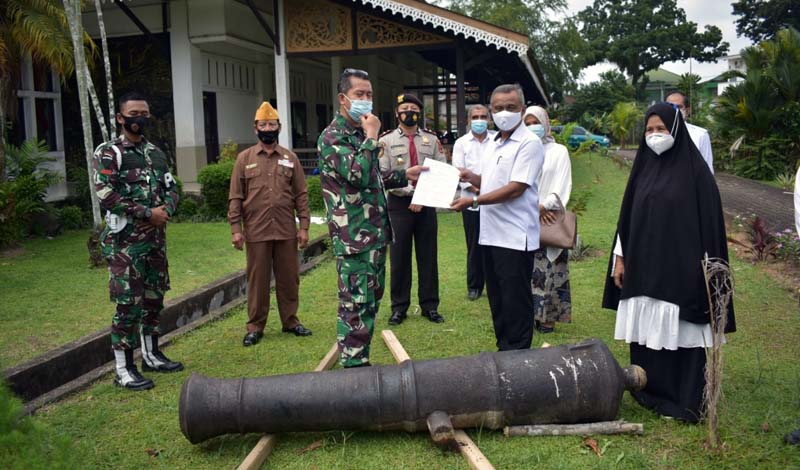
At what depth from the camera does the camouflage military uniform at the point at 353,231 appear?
4180mm

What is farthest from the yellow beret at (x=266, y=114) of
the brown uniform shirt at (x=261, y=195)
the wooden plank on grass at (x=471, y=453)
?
the wooden plank on grass at (x=471, y=453)

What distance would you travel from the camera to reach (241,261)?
882cm

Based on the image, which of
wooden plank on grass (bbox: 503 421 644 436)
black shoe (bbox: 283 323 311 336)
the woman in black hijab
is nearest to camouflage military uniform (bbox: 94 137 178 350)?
black shoe (bbox: 283 323 311 336)

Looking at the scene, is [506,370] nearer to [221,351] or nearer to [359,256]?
[359,256]

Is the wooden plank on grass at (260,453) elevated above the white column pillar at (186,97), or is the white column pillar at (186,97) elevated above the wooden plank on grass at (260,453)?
the white column pillar at (186,97)

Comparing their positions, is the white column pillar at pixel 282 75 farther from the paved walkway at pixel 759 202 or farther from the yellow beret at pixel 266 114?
the yellow beret at pixel 266 114

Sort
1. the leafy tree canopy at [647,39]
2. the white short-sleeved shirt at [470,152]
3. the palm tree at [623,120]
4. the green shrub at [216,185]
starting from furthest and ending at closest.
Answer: the leafy tree canopy at [647,39] → the palm tree at [623,120] → the green shrub at [216,185] → the white short-sleeved shirt at [470,152]

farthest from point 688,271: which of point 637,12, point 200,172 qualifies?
point 637,12

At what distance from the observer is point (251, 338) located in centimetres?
560

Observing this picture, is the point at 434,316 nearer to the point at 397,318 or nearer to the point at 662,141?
the point at 397,318

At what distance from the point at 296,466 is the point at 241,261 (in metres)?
5.65

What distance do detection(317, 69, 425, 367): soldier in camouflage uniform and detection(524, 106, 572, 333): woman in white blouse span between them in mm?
1805

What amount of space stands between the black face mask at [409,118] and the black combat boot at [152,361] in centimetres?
269

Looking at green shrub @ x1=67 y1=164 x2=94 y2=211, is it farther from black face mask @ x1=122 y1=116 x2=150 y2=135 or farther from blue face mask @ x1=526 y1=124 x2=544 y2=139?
blue face mask @ x1=526 y1=124 x2=544 y2=139
